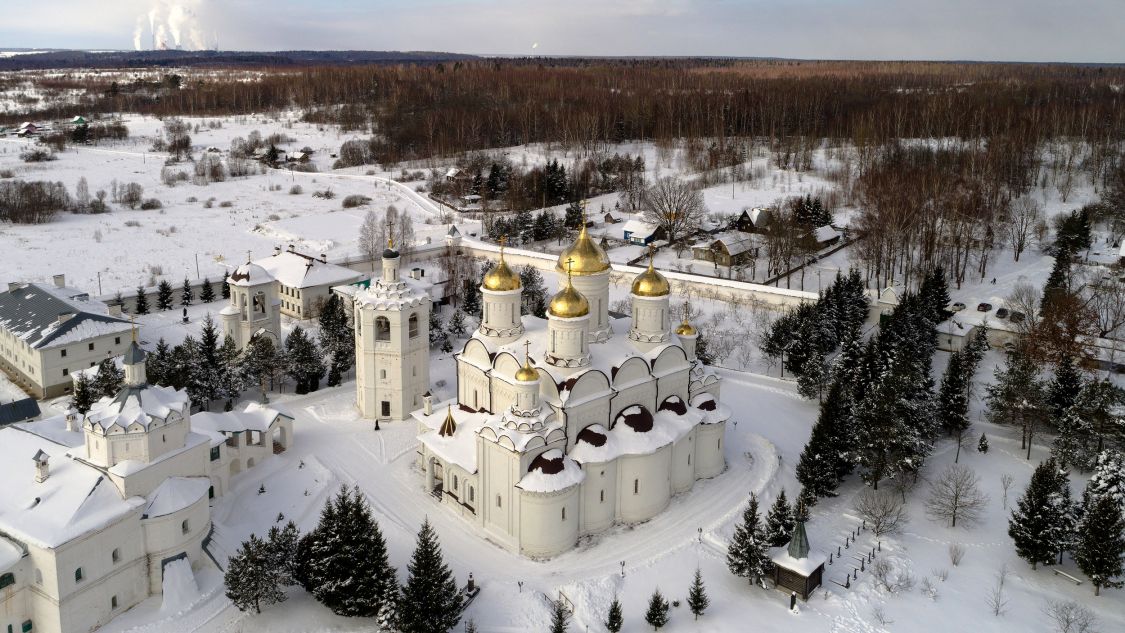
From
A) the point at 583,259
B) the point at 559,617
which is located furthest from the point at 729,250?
the point at 559,617

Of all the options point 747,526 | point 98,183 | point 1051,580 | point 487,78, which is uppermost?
point 487,78

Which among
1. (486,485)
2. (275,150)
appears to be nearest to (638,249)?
(486,485)

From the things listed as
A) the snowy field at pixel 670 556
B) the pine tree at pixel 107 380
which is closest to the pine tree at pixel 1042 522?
the snowy field at pixel 670 556

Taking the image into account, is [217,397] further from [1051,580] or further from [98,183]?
[98,183]

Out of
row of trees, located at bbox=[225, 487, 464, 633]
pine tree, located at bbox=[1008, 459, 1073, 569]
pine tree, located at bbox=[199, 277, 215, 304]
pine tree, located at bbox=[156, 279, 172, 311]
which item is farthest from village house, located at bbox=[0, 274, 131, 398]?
pine tree, located at bbox=[1008, 459, 1073, 569]

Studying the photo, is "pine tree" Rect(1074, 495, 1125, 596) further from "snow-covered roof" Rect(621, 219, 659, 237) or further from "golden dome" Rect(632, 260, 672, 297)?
"snow-covered roof" Rect(621, 219, 659, 237)

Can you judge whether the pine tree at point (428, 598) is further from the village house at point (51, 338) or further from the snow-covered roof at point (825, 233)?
the snow-covered roof at point (825, 233)
